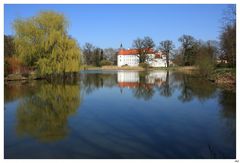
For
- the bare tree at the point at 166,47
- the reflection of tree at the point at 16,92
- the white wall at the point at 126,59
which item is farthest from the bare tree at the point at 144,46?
the reflection of tree at the point at 16,92

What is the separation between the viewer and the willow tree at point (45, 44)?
25.7m

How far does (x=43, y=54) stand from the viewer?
85.5 ft

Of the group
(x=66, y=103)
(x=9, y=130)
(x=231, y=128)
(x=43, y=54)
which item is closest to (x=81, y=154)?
(x=9, y=130)

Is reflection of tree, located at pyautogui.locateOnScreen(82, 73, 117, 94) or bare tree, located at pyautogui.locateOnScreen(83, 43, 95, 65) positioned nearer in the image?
reflection of tree, located at pyautogui.locateOnScreen(82, 73, 117, 94)

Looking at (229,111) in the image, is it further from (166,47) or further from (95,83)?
(166,47)

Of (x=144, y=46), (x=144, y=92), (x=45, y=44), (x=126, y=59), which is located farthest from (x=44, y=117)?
(x=126, y=59)

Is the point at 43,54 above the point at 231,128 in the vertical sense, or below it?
above

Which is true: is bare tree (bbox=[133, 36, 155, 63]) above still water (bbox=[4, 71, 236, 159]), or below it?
above

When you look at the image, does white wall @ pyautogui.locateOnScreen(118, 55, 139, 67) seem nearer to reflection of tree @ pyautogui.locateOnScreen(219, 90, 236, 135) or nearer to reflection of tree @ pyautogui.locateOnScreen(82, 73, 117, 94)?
reflection of tree @ pyautogui.locateOnScreen(82, 73, 117, 94)

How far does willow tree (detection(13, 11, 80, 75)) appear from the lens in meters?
25.7

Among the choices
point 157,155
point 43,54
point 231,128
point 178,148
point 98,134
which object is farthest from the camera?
point 43,54

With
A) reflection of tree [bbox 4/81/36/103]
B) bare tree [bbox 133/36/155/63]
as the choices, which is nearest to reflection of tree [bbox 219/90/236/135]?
reflection of tree [bbox 4/81/36/103]

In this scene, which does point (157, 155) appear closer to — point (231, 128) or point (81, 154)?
point (81, 154)

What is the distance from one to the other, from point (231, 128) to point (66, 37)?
22.0 metres
